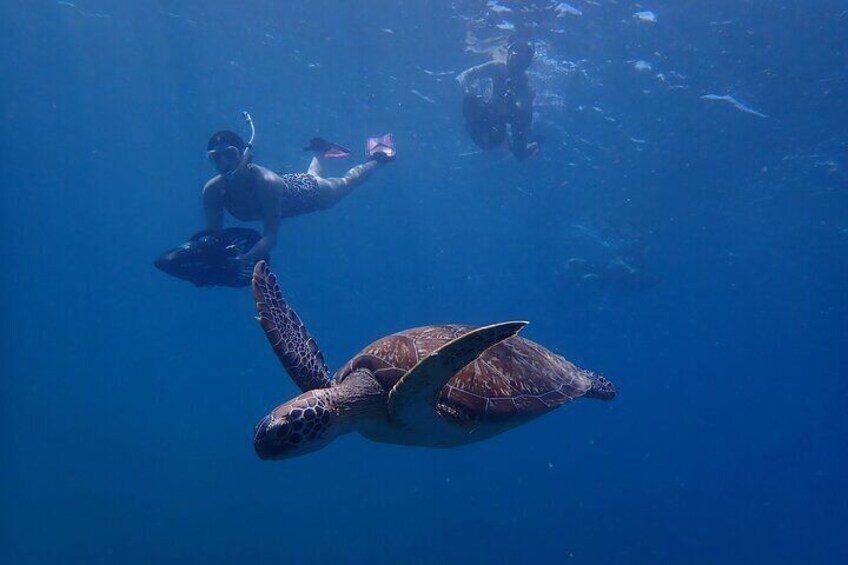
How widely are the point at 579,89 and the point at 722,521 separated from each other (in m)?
35.0

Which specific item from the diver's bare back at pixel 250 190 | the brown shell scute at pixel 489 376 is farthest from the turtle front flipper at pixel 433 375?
the diver's bare back at pixel 250 190

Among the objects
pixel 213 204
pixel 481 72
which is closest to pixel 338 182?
pixel 213 204

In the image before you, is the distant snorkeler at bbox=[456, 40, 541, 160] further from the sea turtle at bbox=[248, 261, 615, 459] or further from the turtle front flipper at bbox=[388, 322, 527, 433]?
the turtle front flipper at bbox=[388, 322, 527, 433]

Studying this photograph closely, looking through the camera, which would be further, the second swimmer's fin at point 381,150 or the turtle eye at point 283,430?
the second swimmer's fin at point 381,150

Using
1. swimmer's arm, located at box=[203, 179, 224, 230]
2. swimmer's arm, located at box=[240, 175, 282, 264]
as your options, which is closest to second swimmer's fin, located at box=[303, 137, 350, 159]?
swimmer's arm, located at box=[240, 175, 282, 264]

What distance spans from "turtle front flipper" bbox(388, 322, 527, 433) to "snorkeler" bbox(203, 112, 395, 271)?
546cm

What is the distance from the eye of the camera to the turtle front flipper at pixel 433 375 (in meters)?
2.82

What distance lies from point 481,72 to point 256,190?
11.0m

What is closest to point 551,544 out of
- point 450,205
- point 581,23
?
point 581,23

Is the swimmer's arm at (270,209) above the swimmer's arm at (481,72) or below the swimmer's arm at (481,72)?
below

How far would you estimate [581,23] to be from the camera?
14750 mm

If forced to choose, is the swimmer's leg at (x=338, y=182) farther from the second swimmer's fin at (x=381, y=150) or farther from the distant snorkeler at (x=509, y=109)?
the distant snorkeler at (x=509, y=109)

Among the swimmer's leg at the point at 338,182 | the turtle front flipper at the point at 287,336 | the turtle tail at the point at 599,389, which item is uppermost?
the swimmer's leg at the point at 338,182

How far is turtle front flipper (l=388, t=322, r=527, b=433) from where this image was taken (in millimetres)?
2818
